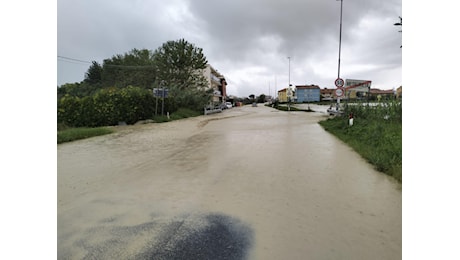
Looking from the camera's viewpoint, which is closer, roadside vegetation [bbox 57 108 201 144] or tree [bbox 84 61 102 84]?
roadside vegetation [bbox 57 108 201 144]

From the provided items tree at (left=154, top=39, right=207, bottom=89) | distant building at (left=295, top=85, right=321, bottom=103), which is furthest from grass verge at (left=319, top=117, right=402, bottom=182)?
distant building at (left=295, top=85, right=321, bottom=103)

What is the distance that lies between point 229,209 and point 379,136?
7045mm

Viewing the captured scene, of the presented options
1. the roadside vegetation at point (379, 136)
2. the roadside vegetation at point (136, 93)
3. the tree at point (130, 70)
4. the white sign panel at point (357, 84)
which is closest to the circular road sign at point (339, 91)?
the roadside vegetation at point (379, 136)

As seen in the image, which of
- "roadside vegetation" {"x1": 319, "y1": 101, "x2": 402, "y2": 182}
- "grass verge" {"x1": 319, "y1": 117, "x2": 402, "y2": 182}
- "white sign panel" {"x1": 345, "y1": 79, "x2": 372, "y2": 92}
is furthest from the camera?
"white sign panel" {"x1": 345, "y1": 79, "x2": 372, "y2": 92}

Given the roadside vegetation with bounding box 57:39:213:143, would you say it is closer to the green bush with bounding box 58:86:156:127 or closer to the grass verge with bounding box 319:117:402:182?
the green bush with bounding box 58:86:156:127

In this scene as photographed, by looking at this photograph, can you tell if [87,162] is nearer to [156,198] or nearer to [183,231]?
[156,198]

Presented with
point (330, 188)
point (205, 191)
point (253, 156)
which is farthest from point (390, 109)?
point (205, 191)

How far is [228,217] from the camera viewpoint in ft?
11.1

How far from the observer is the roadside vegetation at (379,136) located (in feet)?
18.6

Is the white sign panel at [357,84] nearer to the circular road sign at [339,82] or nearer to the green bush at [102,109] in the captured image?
the circular road sign at [339,82]

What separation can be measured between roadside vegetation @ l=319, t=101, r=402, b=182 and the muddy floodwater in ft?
1.11

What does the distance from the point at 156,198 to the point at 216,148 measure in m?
4.54

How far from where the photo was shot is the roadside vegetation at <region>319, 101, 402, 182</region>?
568cm

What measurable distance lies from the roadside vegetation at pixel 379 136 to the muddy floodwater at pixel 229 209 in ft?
1.11
